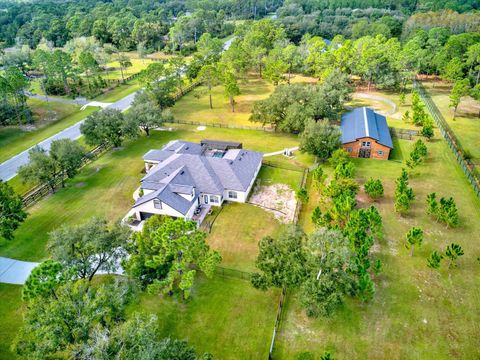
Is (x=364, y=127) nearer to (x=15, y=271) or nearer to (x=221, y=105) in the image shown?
(x=221, y=105)

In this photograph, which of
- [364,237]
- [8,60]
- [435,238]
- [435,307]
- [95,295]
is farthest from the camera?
[8,60]

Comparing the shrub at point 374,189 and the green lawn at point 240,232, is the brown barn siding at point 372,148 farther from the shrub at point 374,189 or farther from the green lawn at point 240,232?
the green lawn at point 240,232

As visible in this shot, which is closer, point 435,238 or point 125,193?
point 435,238

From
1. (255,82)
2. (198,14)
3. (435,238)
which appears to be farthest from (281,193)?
(198,14)

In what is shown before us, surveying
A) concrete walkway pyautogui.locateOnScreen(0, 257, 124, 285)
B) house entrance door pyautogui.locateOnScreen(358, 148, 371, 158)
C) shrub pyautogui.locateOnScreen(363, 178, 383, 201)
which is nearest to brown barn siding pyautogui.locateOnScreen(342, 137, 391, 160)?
house entrance door pyautogui.locateOnScreen(358, 148, 371, 158)

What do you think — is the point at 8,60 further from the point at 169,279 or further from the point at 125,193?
the point at 169,279

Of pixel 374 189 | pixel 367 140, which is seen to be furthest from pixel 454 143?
pixel 374 189

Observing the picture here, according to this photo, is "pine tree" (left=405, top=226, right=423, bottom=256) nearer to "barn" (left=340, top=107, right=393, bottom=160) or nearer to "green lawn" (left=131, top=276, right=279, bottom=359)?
"green lawn" (left=131, top=276, right=279, bottom=359)
